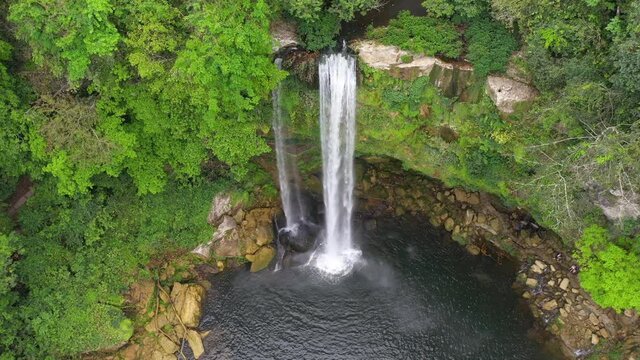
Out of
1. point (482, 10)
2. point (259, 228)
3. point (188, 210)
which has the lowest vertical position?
point (259, 228)

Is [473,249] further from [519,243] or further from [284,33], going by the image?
[284,33]

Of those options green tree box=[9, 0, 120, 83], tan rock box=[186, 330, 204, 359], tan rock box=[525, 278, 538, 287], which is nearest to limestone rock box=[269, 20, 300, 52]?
green tree box=[9, 0, 120, 83]

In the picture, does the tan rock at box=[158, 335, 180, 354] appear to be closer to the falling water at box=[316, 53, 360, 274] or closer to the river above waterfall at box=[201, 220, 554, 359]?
the river above waterfall at box=[201, 220, 554, 359]

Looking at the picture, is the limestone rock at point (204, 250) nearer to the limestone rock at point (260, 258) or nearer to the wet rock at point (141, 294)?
the limestone rock at point (260, 258)

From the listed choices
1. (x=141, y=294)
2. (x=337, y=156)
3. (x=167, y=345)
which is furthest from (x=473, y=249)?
(x=141, y=294)

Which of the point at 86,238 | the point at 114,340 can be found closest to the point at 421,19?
the point at 86,238

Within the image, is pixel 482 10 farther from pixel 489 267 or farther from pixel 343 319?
pixel 343 319
